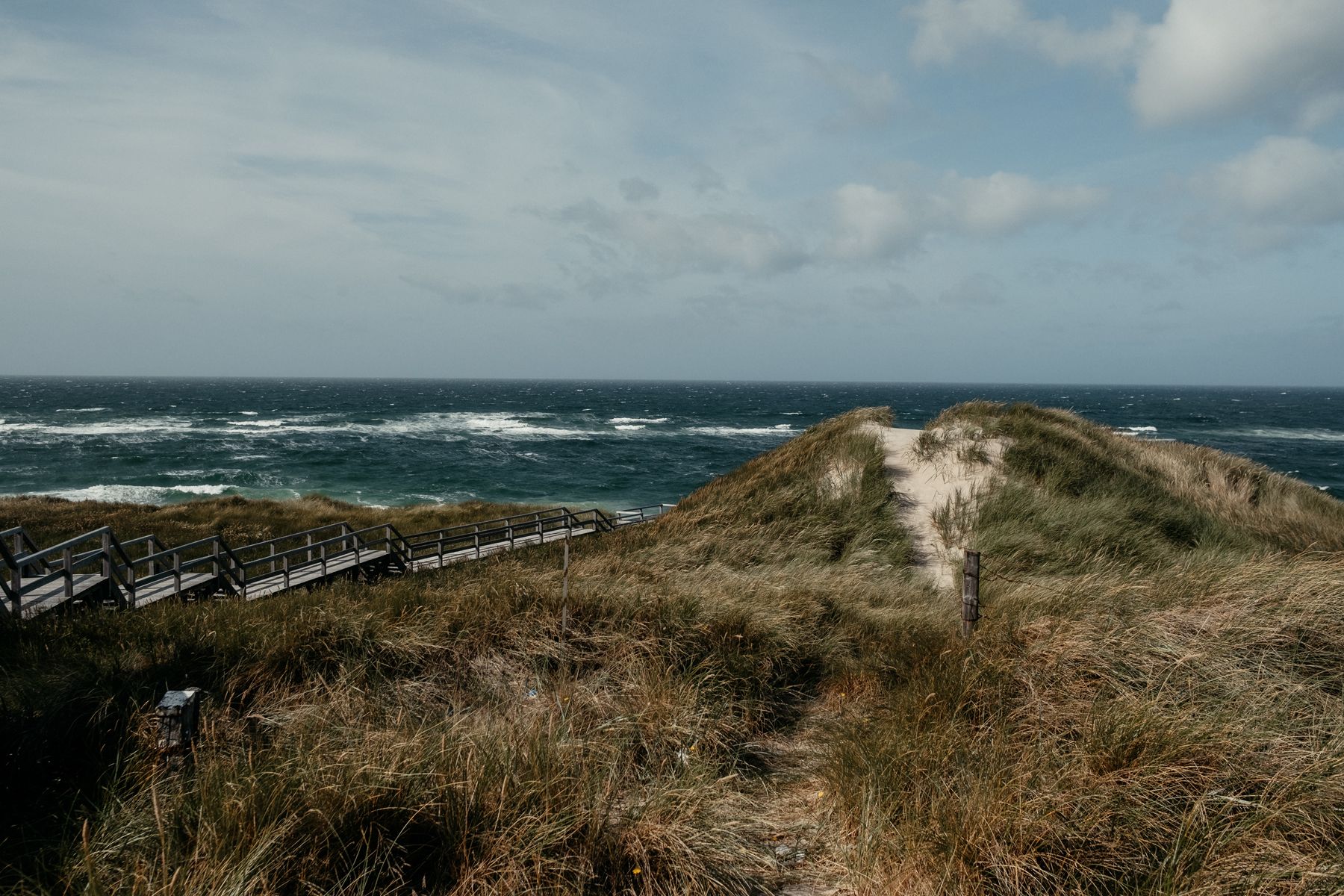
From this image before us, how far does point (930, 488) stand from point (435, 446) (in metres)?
61.2

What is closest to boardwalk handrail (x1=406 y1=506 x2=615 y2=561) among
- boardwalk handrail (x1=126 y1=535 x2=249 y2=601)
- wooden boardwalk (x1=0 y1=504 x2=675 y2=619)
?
wooden boardwalk (x1=0 y1=504 x2=675 y2=619)

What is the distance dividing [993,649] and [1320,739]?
2.16m

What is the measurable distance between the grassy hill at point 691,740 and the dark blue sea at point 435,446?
26.4 meters

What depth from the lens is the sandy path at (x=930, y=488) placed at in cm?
1519

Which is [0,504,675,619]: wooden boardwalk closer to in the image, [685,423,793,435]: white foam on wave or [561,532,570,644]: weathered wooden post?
[561,532,570,644]: weathered wooden post

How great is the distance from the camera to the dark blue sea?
50.3 metres

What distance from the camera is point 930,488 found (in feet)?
59.2

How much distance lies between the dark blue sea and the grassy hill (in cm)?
2636

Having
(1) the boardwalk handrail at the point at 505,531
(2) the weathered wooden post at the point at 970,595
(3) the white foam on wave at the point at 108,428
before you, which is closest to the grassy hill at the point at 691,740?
(2) the weathered wooden post at the point at 970,595

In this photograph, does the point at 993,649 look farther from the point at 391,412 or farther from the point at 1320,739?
the point at 391,412

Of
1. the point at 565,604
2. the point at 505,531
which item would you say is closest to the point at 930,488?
the point at 505,531

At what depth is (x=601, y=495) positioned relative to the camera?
49.5 metres

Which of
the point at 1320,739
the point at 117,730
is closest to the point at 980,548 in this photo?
the point at 1320,739

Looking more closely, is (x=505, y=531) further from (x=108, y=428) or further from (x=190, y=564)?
(x=108, y=428)
